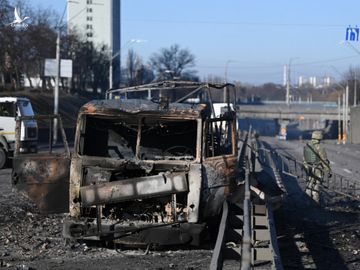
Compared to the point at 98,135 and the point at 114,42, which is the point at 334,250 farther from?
the point at 114,42

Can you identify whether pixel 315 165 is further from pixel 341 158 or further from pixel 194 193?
pixel 341 158

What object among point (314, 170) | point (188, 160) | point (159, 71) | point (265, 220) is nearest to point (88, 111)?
point (188, 160)

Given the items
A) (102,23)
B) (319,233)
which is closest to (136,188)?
(319,233)

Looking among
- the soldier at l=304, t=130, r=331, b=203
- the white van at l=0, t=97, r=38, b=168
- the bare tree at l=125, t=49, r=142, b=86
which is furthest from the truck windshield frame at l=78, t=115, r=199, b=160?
the bare tree at l=125, t=49, r=142, b=86

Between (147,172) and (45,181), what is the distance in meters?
1.78

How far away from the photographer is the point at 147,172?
10219 millimetres

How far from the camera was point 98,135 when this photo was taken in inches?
431

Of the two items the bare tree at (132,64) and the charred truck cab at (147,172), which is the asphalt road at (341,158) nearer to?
the charred truck cab at (147,172)

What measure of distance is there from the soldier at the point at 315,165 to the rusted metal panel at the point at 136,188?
25.2ft

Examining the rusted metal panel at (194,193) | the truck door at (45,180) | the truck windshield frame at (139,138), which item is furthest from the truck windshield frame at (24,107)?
the rusted metal panel at (194,193)

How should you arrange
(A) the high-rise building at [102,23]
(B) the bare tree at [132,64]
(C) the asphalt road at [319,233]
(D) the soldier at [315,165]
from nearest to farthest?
1. (C) the asphalt road at [319,233]
2. (D) the soldier at [315,165]
3. (B) the bare tree at [132,64]
4. (A) the high-rise building at [102,23]

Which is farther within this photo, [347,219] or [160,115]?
[347,219]

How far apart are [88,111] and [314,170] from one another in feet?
26.2

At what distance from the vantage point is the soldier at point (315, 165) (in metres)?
17.0
